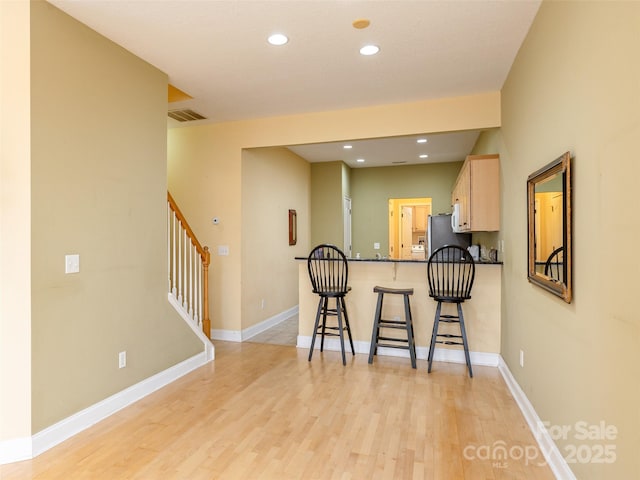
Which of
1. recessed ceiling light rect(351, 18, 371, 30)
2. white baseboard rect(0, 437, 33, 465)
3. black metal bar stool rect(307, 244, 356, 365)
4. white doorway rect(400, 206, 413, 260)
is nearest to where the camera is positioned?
white baseboard rect(0, 437, 33, 465)

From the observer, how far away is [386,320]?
13.8 ft

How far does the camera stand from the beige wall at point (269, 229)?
197 inches

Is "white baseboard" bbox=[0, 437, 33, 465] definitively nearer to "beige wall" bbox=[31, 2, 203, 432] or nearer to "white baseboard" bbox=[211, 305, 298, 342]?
"beige wall" bbox=[31, 2, 203, 432]

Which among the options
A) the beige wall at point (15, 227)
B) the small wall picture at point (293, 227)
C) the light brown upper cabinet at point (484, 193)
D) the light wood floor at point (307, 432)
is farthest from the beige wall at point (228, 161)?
the beige wall at point (15, 227)

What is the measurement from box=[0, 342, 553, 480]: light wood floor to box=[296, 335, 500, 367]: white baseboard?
9.6 inches

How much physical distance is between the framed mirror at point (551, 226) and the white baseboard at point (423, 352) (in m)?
1.58

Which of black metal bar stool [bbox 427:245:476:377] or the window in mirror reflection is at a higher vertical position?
the window in mirror reflection

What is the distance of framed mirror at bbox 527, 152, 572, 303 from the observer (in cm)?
195

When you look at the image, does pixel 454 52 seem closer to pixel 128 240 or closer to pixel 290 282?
pixel 128 240

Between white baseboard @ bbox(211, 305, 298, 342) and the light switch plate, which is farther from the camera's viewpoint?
white baseboard @ bbox(211, 305, 298, 342)

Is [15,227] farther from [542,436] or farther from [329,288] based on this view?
[542,436]

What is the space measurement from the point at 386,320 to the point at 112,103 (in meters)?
3.29

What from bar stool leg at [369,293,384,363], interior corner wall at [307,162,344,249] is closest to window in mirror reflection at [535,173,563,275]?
bar stool leg at [369,293,384,363]

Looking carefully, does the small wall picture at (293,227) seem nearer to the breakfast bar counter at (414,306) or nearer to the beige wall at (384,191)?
the beige wall at (384,191)
